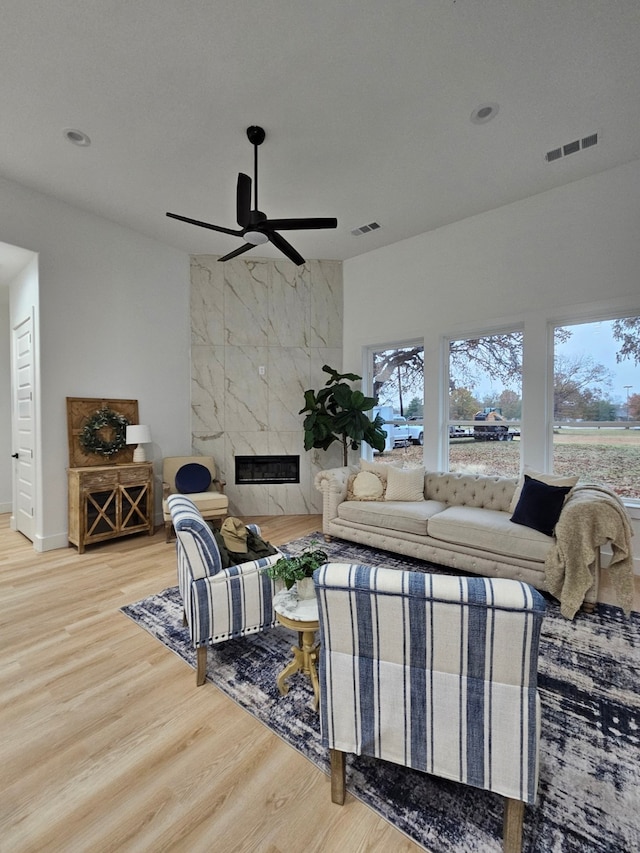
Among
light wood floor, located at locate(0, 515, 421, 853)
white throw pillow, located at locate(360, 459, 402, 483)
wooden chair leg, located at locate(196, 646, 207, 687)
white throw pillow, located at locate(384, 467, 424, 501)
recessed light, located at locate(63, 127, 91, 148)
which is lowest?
light wood floor, located at locate(0, 515, 421, 853)

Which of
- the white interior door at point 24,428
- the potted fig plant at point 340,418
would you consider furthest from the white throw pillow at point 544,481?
the white interior door at point 24,428

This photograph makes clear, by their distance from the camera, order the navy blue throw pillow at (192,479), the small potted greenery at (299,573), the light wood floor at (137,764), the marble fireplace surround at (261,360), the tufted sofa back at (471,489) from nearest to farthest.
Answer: the light wood floor at (137,764), the small potted greenery at (299,573), the tufted sofa back at (471,489), the navy blue throw pillow at (192,479), the marble fireplace surround at (261,360)

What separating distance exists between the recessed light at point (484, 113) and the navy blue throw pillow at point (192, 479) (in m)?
4.43

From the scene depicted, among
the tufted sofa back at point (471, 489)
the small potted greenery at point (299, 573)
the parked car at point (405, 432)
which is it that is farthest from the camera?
the parked car at point (405, 432)

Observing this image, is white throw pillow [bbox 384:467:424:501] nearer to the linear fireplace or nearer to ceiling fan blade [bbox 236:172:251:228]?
the linear fireplace

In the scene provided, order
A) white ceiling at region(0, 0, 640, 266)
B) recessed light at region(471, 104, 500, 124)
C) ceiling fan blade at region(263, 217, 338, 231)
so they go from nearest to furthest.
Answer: white ceiling at region(0, 0, 640, 266) < recessed light at region(471, 104, 500, 124) < ceiling fan blade at region(263, 217, 338, 231)

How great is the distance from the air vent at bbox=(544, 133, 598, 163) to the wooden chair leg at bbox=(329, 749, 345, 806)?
4486 mm

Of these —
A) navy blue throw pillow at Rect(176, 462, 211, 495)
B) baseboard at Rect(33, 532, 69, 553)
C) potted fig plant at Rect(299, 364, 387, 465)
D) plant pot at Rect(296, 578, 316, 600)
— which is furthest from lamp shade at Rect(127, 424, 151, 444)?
plant pot at Rect(296, 578, 316, 600)

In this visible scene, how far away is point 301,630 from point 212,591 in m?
0.53

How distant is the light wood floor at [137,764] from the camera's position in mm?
1298

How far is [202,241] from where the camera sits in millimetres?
4949

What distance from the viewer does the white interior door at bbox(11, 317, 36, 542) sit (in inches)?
164

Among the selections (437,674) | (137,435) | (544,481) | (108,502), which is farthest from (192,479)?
(437,674)

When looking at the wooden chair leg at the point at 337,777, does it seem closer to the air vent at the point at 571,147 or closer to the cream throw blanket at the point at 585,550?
the cream throw blanket at the point at 585,550
